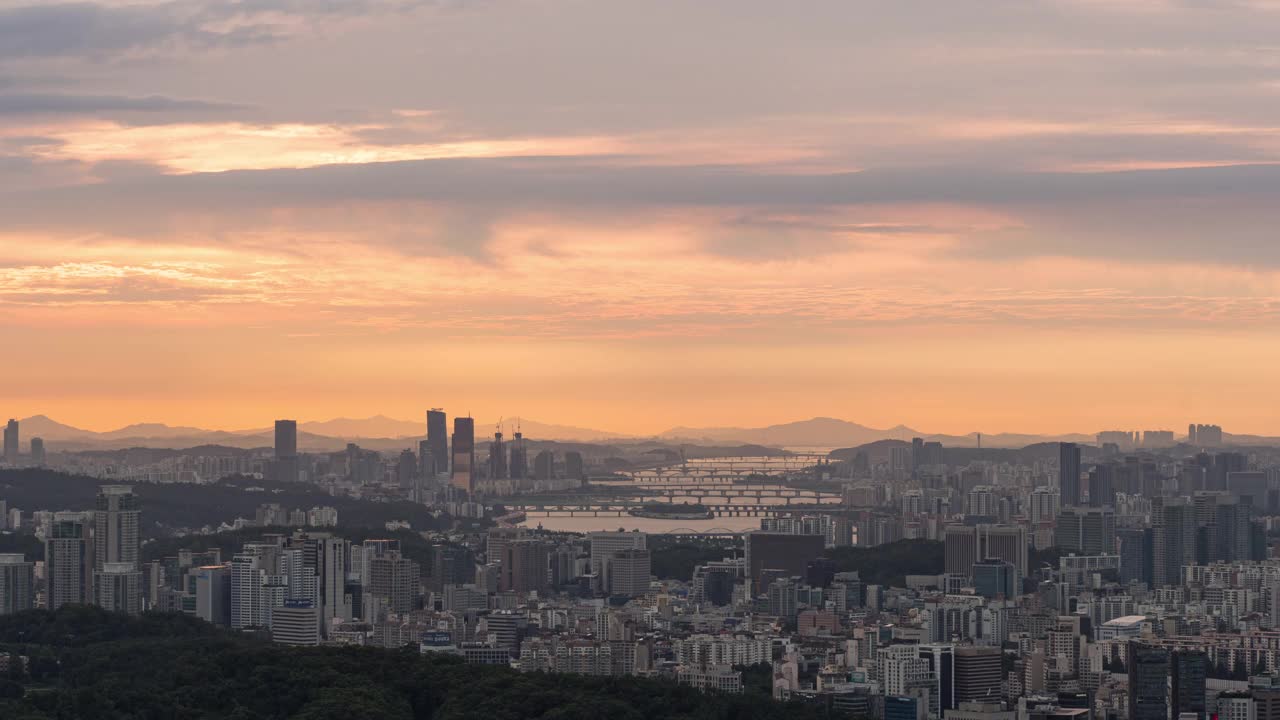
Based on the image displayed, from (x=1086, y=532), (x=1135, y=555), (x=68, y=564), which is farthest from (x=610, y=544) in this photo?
(x=68, y=564)

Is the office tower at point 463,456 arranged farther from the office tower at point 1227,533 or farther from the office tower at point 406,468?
the office tower at point 1227,533

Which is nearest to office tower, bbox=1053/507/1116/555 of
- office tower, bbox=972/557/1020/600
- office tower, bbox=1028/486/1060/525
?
office tower, bbox=1028/486/1060/525

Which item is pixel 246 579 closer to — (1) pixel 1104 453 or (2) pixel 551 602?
(2) pixel 551 602

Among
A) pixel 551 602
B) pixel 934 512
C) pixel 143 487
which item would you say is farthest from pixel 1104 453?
pixel 551 602

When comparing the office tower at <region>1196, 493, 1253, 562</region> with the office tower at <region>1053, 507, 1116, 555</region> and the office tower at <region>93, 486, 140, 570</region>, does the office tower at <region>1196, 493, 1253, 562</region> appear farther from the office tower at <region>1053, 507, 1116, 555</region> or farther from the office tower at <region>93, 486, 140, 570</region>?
the office tower at <region>93, 486, 140, 570</region>

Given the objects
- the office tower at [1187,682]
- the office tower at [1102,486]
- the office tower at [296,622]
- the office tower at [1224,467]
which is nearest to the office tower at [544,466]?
the office tower at [1102,486]

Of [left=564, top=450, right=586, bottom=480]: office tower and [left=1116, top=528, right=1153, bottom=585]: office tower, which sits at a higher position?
[left=564, top=450, right=586, bottom=480]: office tower
